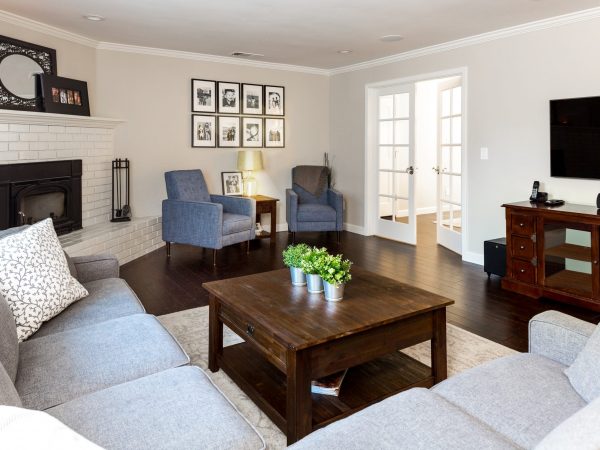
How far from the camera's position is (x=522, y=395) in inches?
56.6

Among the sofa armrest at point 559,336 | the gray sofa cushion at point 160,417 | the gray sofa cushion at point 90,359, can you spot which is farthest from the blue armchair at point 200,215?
the sofa armrest at point 559,336

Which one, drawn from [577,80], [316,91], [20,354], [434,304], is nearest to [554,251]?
[577,80]

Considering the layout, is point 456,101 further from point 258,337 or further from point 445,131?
point 258,337

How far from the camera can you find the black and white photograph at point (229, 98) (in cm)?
605

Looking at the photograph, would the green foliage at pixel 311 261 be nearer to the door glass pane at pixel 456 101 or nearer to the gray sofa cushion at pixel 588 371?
the gray sofa cushion at pixel 588 371

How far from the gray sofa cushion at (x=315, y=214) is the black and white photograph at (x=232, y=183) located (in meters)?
0.88

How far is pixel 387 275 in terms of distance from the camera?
452 centimetres

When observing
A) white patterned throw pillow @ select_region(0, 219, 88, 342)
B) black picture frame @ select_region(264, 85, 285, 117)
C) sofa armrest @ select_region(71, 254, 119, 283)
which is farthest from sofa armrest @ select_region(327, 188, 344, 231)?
white patterned throw pillow @ select_region(0, 219, 88, 342)

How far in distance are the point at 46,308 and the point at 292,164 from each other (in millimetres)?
5029

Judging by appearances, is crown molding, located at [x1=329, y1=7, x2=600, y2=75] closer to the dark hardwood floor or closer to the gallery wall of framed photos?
the gallery wall of framed photos

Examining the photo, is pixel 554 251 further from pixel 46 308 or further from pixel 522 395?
pixel 46 308

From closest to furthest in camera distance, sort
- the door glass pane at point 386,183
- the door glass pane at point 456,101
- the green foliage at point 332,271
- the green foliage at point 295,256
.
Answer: the green foliage at point 332,271
the green foliage at point 295,256
the door glass pane at point 456,101
the door glass pane at point 386,183

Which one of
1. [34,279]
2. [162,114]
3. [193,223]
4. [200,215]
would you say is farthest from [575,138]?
[162,114]

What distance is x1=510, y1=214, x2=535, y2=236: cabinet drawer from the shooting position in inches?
150
